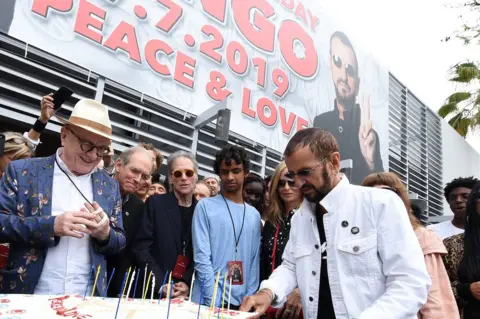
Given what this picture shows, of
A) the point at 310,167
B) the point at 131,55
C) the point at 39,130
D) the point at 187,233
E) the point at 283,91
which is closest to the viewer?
the point at 310,167

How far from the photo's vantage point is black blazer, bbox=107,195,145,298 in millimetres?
2918

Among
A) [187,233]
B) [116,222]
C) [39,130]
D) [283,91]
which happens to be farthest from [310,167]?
[283,91]

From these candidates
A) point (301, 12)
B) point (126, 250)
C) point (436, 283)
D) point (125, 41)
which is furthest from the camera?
point (301, 12)

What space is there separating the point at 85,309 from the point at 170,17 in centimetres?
581

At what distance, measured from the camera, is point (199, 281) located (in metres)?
2.87

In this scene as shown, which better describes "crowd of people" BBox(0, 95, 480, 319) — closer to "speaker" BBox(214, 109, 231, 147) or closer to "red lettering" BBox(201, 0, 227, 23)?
"speaker" BBox(214, 109, 231, 147)

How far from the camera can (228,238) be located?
9.95ft

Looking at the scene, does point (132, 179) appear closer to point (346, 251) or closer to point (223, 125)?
point (346, 251)

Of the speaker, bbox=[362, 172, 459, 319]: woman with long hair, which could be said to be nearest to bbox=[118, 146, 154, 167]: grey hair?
bbox=[362, 172, 459, 319]: woman with long hair

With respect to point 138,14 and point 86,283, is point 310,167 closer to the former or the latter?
point 86,283

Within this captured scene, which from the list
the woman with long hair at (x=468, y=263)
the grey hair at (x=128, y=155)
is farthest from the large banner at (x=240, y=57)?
the woman with long hair at (x=468, y=263)

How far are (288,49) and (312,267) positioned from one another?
804 cm

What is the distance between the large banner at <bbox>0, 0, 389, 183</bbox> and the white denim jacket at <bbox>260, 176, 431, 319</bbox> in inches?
174

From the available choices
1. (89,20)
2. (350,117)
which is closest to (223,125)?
(89,20)
